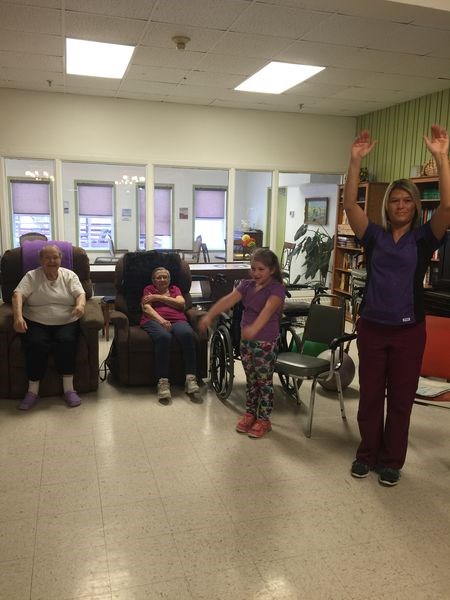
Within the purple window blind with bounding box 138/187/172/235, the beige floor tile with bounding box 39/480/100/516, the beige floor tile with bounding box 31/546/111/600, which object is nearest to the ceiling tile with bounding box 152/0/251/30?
the beige floor tile with bounding box 39/480/100/516

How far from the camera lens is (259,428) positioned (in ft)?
10.1

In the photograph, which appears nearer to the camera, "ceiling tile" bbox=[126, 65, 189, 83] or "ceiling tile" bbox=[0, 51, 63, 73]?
"ceiling tile" bbox=[0, 51, 63, 73]

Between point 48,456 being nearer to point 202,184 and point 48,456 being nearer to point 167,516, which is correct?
point 167,516

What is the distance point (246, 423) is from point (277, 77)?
11.8 feet

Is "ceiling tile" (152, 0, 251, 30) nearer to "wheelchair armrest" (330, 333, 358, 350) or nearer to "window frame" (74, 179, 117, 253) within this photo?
"wheelchair armrest" (330, 333, 358, 350)

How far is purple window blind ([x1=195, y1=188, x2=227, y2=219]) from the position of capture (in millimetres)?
8763

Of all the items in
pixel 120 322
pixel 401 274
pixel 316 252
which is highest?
pixel 401 274

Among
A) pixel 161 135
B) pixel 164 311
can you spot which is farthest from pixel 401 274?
pixel 161 135

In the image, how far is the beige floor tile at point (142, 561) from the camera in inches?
73.5

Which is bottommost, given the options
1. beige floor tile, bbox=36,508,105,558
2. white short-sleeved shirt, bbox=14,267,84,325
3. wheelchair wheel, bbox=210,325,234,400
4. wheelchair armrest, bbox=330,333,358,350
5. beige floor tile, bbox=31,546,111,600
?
beige floor tile, bbox=31,546,111,600

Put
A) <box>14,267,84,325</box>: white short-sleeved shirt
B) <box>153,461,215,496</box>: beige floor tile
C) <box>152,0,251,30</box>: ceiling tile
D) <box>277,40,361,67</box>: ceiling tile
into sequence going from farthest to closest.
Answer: <box>277,40,361,67</box>: ceiling tile < <box>14,267,84,325</box>: white short-sleeved shirt < <box>152,0,251,30</box>: ceiling tile < <box>153,461,215,496</box>: beige floor tile

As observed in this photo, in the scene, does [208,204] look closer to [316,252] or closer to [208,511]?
[316,252]

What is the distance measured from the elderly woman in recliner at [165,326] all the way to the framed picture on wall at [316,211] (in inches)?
187

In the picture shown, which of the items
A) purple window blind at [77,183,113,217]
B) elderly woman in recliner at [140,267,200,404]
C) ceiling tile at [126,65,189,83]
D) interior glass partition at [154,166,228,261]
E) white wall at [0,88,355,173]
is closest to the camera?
elderly woman in recliner at [140,267,200,404]
